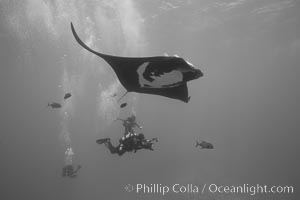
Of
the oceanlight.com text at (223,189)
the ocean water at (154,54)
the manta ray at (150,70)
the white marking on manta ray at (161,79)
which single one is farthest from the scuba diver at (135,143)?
the oceanlight.com text at (223,189)

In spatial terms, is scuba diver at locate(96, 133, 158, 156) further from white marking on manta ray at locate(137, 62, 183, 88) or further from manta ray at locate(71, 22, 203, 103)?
white marking on manta ray at locate(137, 62, 183, 88)

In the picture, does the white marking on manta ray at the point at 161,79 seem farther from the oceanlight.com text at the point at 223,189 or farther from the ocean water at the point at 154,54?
the oceanlight.com text at the point at 223,189

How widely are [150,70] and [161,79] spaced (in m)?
0.21

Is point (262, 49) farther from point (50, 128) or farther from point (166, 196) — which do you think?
point (50, 128)

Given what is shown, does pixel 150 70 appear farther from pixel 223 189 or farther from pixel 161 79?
pixel 223 189

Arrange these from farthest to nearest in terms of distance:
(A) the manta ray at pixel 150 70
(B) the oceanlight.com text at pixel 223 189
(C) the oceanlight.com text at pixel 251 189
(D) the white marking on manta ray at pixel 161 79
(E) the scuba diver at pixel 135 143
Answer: (B) the oceanlight.com text at pixel 223 189
(C) the oceanlight.com text at pixel 251 189
(E) the scuba diver at pixel 135 143
(D) the white marking on manta ray at pixel 161 79
(A) the manta ray at pixel 150 70

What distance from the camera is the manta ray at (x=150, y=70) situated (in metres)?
2.95

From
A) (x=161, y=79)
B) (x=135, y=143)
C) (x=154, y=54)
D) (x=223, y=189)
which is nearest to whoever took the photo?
(x=161, y=79)

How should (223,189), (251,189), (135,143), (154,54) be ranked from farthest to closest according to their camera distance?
(154,54), (251,189), (223,189), (135,143)

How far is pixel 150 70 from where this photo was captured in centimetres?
316

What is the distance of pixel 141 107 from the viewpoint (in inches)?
4633

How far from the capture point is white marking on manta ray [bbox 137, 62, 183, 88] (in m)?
3.16

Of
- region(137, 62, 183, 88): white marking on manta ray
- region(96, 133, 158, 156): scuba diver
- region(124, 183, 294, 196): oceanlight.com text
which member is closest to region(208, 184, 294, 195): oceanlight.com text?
region(124, 183, 294, 196): oceanlight.com text

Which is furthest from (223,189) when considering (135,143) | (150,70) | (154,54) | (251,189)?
(150,70)
